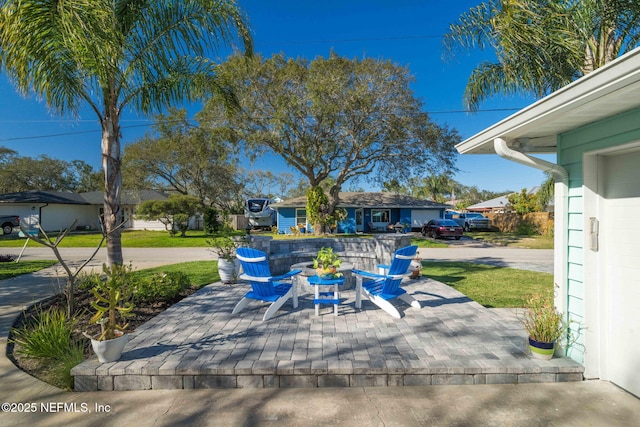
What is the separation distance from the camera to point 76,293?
5473 mm

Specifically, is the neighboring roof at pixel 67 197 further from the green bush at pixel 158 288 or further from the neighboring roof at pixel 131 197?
the green bush at pixel 158 288

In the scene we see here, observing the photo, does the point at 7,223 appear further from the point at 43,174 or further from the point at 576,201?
the point at 576,201

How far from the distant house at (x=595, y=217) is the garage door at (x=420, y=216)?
22.5 meters

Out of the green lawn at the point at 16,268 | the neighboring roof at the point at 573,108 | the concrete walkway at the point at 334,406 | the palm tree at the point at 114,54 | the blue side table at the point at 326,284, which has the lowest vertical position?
the green lawn at the point at 16,268

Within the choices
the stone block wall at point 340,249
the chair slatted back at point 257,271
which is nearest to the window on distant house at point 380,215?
the stone block wall at point 340,249

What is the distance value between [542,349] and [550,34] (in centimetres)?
662

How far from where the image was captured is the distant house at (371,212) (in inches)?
929

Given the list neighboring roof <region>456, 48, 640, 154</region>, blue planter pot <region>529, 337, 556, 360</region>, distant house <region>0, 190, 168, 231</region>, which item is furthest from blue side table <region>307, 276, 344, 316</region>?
distant house <region>0, 190, 168, 231</region>

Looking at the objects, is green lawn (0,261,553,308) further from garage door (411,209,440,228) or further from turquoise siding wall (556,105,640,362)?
garage door (411,209,440,228)

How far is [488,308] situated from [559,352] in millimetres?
1832

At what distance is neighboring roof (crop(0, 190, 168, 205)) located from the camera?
77.0ft

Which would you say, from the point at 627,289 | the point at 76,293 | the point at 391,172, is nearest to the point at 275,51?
the point at 391,172

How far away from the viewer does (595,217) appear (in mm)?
2840

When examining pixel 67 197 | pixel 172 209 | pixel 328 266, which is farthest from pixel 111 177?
pixel 67 197
